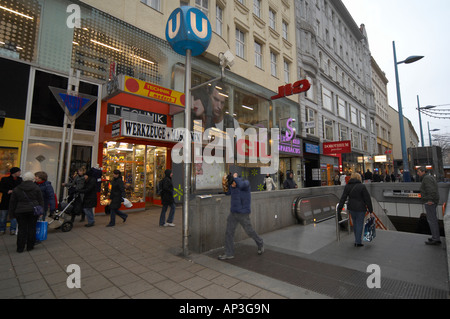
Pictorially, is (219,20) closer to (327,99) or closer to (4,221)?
(4,221)

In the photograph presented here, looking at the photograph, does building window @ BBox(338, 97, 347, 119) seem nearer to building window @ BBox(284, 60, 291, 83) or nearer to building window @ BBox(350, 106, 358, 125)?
building window @ BBox(350, 106, 358, 125)

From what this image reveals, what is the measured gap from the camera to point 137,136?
8.36 metres

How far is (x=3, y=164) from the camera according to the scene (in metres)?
7.15

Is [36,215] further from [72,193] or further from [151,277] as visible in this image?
[151,277]

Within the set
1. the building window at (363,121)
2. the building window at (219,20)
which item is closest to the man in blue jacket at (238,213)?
the building window at (219,20)

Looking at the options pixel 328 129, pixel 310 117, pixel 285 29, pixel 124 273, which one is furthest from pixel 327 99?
pixel 124 273

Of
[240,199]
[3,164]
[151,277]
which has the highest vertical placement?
[3,164]

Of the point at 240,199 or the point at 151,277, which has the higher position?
the point at 240,199

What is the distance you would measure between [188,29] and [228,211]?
13.9ft

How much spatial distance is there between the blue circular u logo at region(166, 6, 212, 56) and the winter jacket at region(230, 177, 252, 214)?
3.17 meters

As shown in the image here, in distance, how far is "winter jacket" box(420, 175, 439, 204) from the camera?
5528mm

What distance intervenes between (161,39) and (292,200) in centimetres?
971
